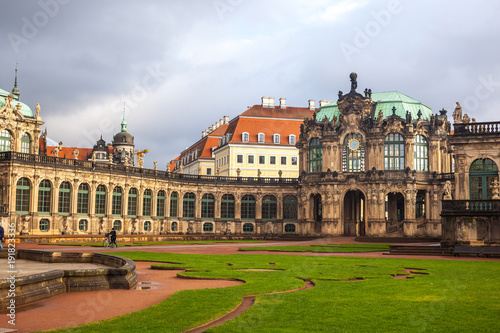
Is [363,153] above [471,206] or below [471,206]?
above

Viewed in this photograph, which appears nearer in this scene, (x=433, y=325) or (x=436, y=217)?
(x=433, y=325)

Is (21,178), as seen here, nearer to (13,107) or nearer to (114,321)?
(13,107)

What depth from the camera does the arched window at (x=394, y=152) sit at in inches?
3519

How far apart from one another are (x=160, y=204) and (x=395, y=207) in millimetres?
36775

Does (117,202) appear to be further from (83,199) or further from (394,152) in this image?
(394,152)

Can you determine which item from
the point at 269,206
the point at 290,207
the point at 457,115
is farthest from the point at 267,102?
the point at 457,115

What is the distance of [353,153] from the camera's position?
92375mm

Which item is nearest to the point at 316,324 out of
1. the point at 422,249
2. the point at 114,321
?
the point at 114,321

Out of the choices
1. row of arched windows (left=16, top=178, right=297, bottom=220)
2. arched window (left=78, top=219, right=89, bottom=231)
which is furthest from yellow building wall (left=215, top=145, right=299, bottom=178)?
arched window (left=78, top=219, right=89, bottom=231)

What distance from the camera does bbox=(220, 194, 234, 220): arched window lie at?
100 meters

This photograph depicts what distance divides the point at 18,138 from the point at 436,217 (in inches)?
→ 2587

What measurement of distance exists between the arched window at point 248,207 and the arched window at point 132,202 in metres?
19.9

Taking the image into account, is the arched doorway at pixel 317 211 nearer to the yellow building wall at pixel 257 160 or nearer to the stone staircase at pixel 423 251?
the yellow building wall at pixel 257 160

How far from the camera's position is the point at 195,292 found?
2100cm
